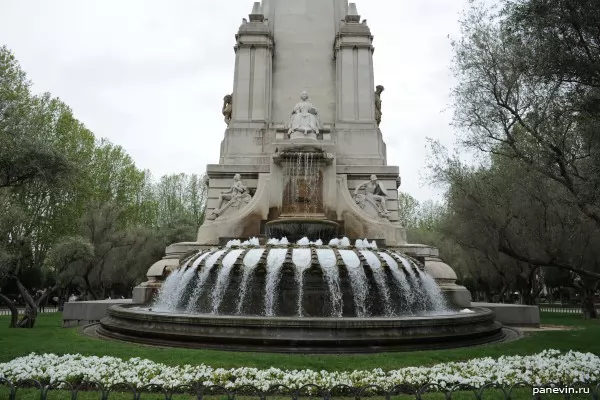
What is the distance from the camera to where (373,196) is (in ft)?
65.1

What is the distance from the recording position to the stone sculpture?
20.7 meters

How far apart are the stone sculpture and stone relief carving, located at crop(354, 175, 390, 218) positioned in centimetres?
310

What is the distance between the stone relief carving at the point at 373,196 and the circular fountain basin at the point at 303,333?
9.73 metres

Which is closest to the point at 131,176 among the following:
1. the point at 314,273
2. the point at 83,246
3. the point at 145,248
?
the point at 145,248

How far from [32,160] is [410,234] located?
37.3 metres

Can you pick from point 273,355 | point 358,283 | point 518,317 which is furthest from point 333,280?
Answer: point 518,317

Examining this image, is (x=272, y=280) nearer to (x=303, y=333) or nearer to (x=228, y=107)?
(x=303, y=333)

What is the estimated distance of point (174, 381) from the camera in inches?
257

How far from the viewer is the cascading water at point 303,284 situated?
1166 centimetres

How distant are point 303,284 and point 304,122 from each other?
10.7 metres

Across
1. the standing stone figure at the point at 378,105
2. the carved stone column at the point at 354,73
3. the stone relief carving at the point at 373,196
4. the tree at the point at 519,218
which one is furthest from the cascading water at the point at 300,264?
the standing stone figure at the point at 378,105

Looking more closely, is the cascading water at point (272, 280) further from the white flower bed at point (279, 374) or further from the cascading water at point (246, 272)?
the white flower bed at point (279, 374)

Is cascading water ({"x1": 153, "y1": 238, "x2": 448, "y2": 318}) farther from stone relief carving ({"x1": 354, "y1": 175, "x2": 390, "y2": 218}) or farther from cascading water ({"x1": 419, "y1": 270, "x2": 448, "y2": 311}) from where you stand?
stone relief carving ({"x1": 354, "y1": 175, "x2": 390, "y2": 218})

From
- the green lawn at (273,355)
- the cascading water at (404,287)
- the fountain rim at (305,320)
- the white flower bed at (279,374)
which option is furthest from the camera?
the cascading water at (404,287)
